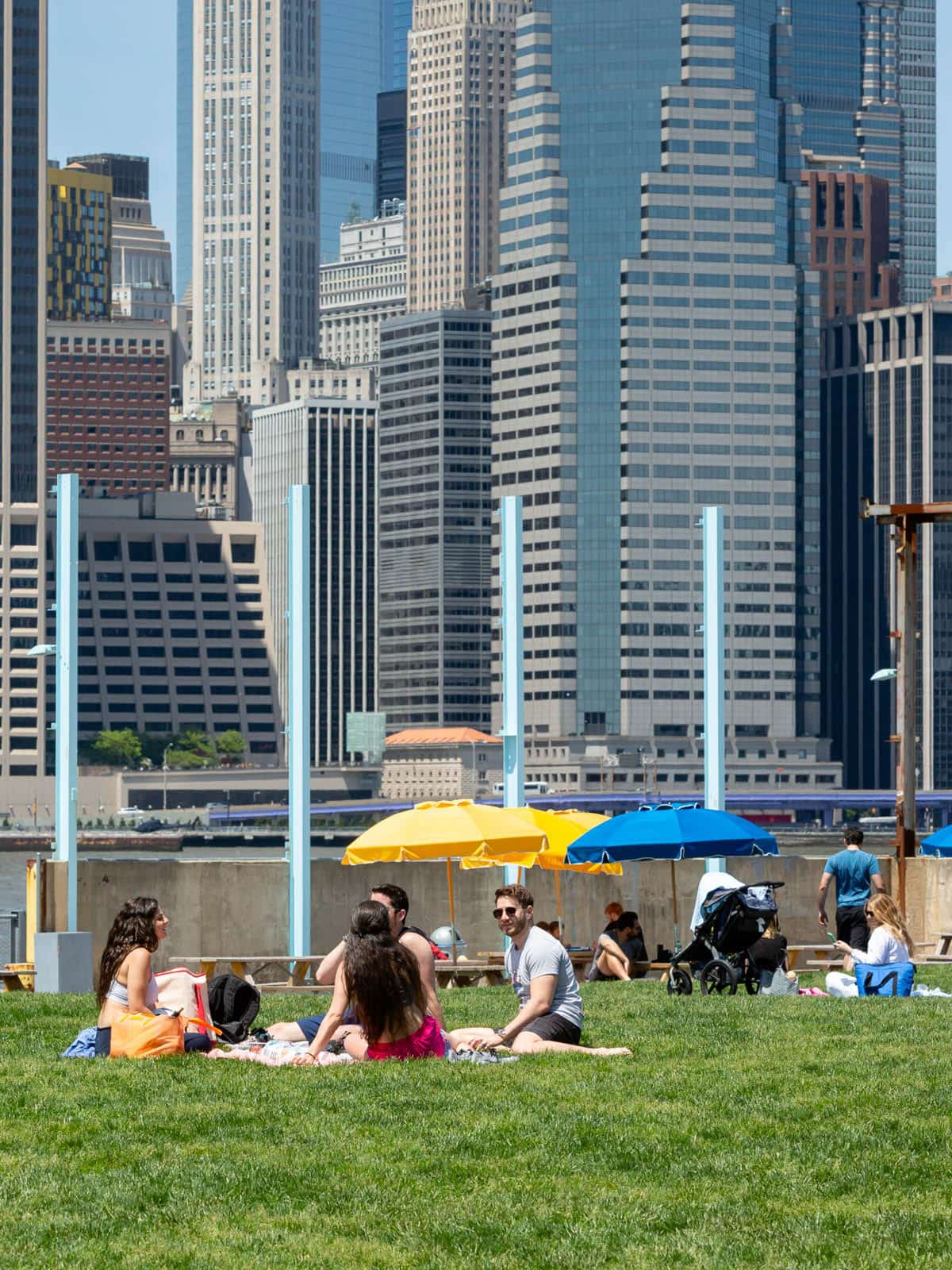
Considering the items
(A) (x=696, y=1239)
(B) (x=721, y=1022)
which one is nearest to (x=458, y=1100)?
(A) (x=696, y=1239)

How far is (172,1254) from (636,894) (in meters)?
21.5

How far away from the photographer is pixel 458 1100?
1345 cm

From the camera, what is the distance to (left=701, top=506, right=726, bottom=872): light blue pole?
3125 cm

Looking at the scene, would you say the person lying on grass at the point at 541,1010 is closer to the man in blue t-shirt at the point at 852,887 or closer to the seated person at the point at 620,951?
the seated person at the point at 620,951

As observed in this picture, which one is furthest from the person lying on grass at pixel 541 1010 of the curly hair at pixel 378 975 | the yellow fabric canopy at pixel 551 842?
the yellow fabric canopy at pixel 551 842

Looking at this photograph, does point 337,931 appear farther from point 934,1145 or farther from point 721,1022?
point 934,1145

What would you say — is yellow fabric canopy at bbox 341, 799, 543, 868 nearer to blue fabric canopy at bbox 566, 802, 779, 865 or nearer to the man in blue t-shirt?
blue fabric canopy at bbox 566, 802, 779, 865

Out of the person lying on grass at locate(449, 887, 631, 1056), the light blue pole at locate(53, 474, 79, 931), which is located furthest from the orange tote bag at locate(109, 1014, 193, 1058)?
the light blue pole at locate(53, 474, 79, 931)

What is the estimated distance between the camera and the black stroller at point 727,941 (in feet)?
71.7

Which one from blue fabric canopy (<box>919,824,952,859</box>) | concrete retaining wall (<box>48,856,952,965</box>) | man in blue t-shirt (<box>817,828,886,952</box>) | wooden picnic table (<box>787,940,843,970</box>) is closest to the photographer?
man in blue t-shirt (<box>817,828,886,952</box>)

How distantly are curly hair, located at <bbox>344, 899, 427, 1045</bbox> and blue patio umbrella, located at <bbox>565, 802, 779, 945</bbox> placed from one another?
9.24 metres

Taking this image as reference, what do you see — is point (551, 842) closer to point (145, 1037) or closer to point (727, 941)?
point (727, 941)

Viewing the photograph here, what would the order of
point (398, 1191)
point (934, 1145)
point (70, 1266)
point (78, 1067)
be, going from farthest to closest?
point (78, 1067), point (934, 1145), point (398, 1191), point (70, 1266)

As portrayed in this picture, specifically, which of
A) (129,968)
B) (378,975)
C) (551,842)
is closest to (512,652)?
(551,842)
